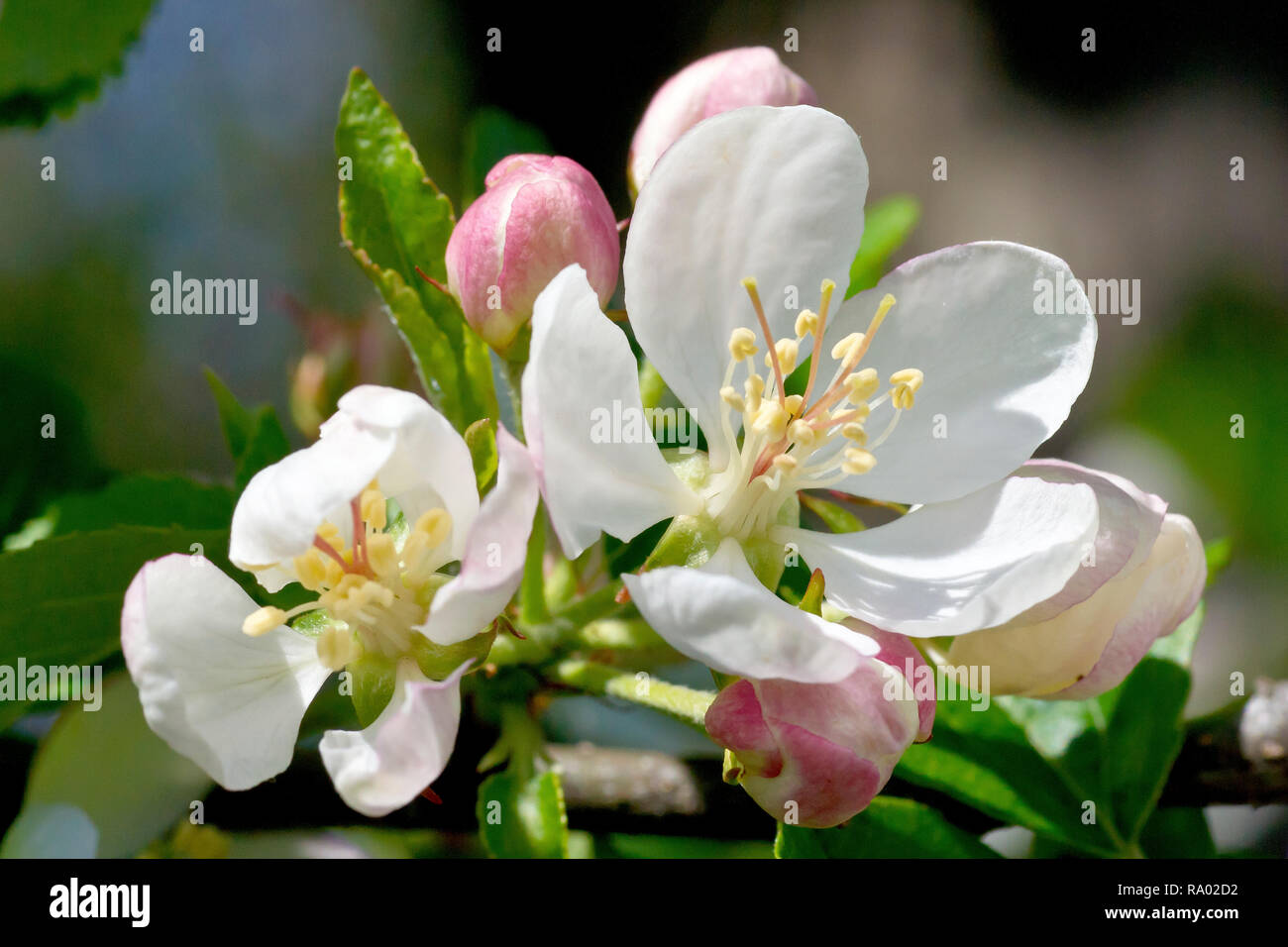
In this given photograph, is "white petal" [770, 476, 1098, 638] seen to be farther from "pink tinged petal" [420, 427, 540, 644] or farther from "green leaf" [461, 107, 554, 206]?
"green leaf" [461, 107, 554, 206]

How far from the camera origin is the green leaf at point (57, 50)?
121cm

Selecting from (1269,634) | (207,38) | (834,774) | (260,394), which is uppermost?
(207,38)

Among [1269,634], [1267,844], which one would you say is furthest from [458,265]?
[1269,634]

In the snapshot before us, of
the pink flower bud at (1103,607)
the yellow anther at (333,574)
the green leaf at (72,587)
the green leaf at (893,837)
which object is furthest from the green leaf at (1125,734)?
the green leaf at (72,587)

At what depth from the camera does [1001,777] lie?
1110 mm

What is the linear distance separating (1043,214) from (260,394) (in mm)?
2306

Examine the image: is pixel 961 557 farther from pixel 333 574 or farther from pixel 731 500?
pixel 333 574

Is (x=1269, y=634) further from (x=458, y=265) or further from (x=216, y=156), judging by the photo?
(x=216, y=156)

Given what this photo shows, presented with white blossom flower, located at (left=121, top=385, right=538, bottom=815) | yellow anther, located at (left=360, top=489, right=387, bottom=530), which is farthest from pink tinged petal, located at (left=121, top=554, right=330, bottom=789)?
yellow anther, located at (left=360, top=489, right=387, bottom=530)

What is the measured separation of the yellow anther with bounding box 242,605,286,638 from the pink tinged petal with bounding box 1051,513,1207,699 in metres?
0.60

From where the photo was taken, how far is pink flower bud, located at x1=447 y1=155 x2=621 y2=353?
906mm

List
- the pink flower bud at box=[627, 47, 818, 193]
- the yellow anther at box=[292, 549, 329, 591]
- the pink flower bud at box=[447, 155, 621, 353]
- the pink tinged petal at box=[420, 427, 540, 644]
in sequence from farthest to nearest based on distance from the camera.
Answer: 1. the pink flower bud at box=[627, 47, 818, 193]
2. the pink flower bud at box=[447, 155, 621, 353]
3. the yellow anther at box=[292, 549, 329, 591]
4. the pink tinged petal at box=[420, 427, 540, 644]

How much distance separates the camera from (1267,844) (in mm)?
1564

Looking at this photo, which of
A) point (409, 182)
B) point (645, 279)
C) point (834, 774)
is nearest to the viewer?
point (834, 774)
